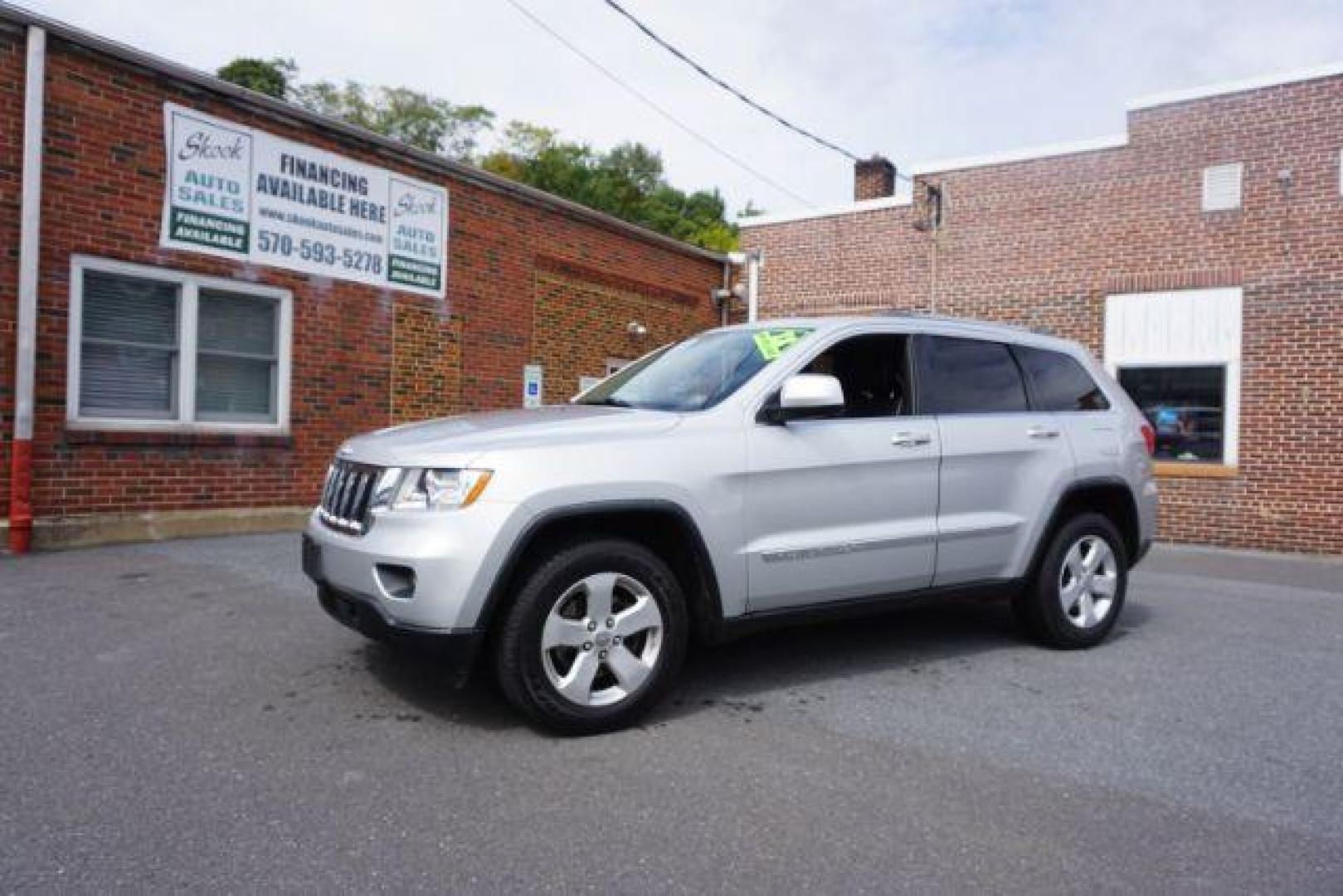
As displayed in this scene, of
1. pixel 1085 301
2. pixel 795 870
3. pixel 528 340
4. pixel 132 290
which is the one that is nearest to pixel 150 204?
pixel 132 290

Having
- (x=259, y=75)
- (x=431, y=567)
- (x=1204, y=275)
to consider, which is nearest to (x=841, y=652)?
(x=431, y=567)

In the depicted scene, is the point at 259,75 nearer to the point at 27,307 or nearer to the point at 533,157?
the point at 533,157

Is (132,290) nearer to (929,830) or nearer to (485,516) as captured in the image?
(485,516)

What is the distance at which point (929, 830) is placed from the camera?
Result: 2.90m

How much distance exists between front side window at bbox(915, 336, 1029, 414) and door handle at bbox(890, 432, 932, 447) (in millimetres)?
168

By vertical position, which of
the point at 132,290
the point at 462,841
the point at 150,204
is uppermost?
the point at 150,204

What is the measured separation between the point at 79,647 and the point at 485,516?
2.79 meters

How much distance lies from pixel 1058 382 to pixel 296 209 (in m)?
7.34

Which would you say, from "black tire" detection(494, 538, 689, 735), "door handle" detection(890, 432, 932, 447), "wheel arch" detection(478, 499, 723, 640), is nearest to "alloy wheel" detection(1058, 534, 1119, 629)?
"door handle" detection(890, 432, 932, 447)

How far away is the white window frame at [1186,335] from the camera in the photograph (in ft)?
35.3

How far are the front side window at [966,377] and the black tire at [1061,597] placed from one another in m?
0.78

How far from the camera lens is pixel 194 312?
8.46 meters

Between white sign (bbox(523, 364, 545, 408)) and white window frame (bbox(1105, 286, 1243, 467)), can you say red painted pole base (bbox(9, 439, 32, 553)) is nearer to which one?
white sign (bbox(523, 364, 545, 408))

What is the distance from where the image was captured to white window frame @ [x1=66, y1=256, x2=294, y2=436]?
7688 millimetres
